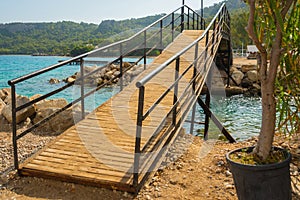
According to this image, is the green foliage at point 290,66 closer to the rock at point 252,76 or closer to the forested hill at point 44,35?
the rock at point 252,76

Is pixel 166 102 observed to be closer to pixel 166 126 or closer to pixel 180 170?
pixel 166 126

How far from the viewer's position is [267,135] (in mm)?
2641

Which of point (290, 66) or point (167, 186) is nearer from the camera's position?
point (290, 66)

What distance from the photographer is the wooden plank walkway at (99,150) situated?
9.62ft

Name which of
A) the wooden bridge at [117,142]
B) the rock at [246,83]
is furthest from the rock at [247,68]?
the wooden bridge at [117,142]

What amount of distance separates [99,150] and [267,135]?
1.75 m

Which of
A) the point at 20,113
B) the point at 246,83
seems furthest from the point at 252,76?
the point at 20,113

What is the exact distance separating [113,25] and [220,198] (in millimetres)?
37766

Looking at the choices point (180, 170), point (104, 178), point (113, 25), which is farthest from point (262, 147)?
point (113, 25)

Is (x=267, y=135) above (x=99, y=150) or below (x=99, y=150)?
above

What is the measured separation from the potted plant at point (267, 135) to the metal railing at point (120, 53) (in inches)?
80.7

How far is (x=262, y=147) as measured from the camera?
262 centimetres

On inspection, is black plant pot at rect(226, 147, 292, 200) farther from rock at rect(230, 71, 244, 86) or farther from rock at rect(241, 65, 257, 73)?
rock at rect(241, 65, 257, 73)

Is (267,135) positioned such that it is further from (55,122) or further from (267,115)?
(55,122)
